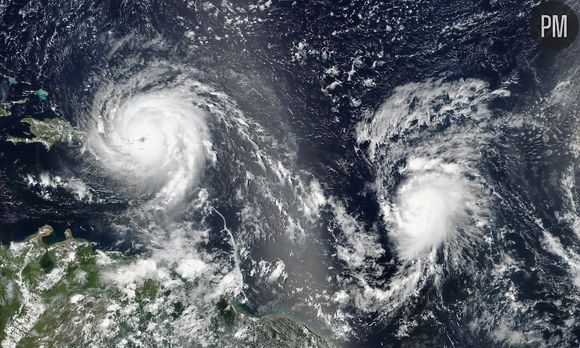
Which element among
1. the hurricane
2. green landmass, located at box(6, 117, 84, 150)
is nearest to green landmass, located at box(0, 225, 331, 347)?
the hurricane

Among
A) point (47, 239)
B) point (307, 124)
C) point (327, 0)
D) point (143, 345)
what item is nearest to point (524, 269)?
point (307, 124)

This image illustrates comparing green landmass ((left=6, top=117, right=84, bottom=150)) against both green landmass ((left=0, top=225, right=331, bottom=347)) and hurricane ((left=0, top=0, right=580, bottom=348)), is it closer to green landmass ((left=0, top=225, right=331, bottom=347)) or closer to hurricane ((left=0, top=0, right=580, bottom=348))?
hurricane ((left=0, top=0, right=580, bottom=348))

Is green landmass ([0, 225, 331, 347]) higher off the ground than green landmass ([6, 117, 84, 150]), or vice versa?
green landmass ([6, 117, 84, 150])

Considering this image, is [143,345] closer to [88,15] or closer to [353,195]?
[353,195]

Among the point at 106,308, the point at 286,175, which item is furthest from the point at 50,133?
the point at 286,175

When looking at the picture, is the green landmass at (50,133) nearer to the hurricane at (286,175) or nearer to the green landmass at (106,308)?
the hurricane at (286,175)
